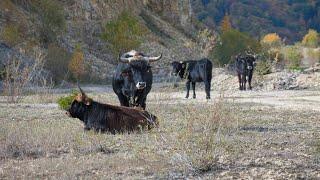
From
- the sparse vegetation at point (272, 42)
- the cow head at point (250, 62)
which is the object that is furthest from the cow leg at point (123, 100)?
the sparse vegetation at point (272, 42)

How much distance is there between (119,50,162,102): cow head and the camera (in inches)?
586

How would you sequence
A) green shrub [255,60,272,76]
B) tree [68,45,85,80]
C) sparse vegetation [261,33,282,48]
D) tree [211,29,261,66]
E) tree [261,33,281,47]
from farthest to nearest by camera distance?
1. tree [261,33,281,47]
2. sparse vegetation [261,33,282,48]
3. tree [211,29,261,66]
4. tree [68,45,85,80]
5. green shrub [255,60,272,76]

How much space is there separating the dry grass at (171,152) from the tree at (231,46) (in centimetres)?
6115

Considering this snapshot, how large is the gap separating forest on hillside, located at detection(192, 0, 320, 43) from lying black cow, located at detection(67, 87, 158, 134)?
14769 cm

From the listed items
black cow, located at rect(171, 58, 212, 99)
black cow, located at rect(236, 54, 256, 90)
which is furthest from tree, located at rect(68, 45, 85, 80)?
black cow, located at rect(171, 58, 212, 99)

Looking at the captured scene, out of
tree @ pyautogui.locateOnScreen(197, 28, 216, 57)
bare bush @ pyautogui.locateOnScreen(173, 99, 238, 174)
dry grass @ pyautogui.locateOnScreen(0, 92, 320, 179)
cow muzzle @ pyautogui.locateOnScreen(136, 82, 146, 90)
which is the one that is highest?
tree @ pyautogui.locateOnScreen(197, 28, 216, 57)

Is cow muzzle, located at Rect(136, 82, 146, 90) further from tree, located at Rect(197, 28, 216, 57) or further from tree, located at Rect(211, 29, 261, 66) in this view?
tree, located at Rect(211, 29, 261, 66)

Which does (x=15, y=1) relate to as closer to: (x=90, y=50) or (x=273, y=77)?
(x=90, y=50)

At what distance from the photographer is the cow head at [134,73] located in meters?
14.9

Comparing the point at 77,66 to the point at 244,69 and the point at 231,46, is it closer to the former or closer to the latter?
the point at 244,69

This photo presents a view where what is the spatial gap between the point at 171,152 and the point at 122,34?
57.1 m

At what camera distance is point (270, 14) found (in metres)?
176

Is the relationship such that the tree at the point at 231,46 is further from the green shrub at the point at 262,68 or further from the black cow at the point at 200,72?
the black cow at the point at 200,72

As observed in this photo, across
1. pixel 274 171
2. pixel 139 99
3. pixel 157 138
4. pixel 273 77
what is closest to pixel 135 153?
pixel 157 138
